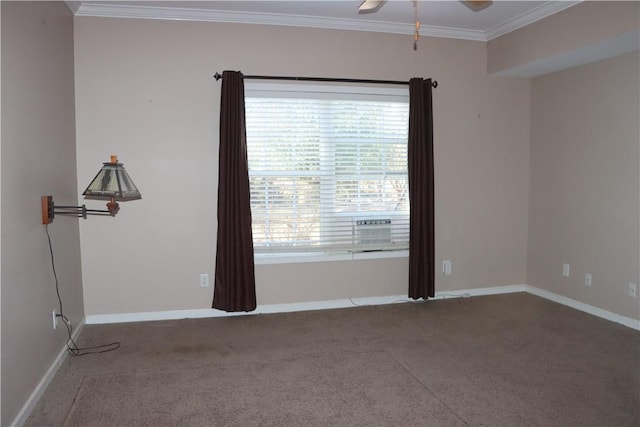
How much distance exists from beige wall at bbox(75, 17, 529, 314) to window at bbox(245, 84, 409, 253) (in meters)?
0.22

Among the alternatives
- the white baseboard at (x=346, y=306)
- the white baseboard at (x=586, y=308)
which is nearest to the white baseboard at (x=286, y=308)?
the white baseboard at (x=346, y=306)

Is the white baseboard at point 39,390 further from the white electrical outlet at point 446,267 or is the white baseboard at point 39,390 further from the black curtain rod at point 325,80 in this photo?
the white electrical outlet at point 446,267

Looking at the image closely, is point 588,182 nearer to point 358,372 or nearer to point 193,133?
point 358,372

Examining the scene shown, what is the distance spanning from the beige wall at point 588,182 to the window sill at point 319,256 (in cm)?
155

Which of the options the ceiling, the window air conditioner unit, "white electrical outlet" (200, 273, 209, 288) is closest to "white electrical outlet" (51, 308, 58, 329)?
"white electrical outlet" (200, 273, 209, 288)

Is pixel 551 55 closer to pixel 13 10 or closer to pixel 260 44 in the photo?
pixel 260 44

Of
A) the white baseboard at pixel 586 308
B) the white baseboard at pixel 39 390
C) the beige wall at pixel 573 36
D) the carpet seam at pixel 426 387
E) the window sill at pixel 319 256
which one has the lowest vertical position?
the carpet seam at pixel 426 387

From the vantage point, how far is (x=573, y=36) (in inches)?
149

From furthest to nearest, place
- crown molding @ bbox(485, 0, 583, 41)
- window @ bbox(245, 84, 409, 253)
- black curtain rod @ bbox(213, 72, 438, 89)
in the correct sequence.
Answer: window @ bbox(245, 84, 409, 253)
black curtain rod @ bbox(213, 72, 438, 89)
crown molding @ bbox(485, 0, 583, 41)

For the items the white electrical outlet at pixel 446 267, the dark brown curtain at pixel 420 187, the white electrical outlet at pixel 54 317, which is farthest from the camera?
the white electrical outlet at pixel 446 267

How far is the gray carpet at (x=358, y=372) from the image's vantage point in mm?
2572

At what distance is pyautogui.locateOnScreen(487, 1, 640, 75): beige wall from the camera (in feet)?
11.1

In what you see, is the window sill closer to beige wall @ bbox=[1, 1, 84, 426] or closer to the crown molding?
beige wall @ bbox=[1, 1, 84, 426]

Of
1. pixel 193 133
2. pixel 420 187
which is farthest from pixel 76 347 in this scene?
pixel 420 187
